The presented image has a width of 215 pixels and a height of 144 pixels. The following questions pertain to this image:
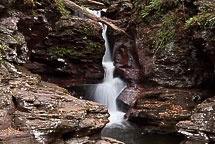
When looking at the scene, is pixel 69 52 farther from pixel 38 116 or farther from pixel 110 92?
pixel 38 116

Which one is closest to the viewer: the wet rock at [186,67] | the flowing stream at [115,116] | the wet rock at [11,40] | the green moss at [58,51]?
the wet rock at [11,40]

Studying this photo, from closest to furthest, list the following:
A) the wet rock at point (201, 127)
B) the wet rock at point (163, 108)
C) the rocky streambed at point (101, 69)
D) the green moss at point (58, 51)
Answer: the rocky streambed at point (101, 69)
the wet rock at point (201, 127)
the wet rock at point (163, 108)
the green moss at point (58, 51)

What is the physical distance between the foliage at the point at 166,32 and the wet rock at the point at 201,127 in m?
5.62

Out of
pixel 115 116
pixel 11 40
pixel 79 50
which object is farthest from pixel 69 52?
pixel 11 40

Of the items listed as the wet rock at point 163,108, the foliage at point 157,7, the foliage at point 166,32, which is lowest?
the wet rock at point 163,108

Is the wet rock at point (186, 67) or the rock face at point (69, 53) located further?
the rock face at point (69, 53)

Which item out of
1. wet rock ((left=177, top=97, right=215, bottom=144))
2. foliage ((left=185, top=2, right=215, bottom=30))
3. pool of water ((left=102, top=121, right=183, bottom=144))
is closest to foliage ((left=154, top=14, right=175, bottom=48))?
Answer: foliage ((left=185, top=2, right=215, bottom=30))

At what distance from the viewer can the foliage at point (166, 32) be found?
10.8m

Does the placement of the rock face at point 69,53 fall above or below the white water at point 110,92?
above

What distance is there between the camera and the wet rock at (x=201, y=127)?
552cm

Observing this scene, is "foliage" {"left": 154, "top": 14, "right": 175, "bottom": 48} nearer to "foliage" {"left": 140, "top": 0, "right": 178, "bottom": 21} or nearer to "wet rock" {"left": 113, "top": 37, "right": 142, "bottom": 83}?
"foliage" {"left": 140, "top": 0, "right": 178, "bottom": 21}

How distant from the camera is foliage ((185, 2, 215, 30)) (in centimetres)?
786

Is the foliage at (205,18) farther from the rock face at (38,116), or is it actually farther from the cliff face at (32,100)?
the rock face at (38,116)

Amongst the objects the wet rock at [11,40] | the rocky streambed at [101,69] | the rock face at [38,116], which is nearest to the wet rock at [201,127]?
the rocky streambed at [101,69]
